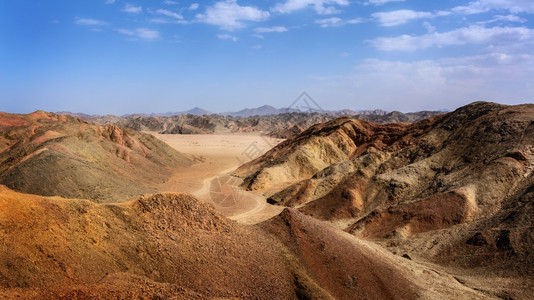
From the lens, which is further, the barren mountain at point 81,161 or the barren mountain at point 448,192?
the barren mountain at point 81,161

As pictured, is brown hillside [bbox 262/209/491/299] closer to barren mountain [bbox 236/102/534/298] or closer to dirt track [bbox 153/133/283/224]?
barren mountain [bbox 236/102/534/298]

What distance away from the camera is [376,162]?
93.5 feet

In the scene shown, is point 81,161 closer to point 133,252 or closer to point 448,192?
point 133,252

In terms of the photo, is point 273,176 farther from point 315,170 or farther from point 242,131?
point 242,131

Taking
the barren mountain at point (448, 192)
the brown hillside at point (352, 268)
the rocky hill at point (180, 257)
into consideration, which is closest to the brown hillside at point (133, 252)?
the rocky hill at point (180, 257)

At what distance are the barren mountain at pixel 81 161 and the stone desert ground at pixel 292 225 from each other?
155 mm

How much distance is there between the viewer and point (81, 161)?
83.5 feet

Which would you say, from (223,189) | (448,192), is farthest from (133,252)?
(223,189)

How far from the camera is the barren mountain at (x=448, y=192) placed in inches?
609

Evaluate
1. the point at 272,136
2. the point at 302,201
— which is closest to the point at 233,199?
the point at 302,201

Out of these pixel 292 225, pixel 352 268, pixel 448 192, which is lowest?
pixel 352 268

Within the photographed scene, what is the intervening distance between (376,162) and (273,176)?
9442mm

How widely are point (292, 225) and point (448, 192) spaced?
1070 cm

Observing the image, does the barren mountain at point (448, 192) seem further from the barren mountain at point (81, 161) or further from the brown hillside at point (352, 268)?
the barren mountain at point (81, 161)
